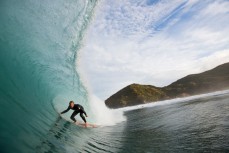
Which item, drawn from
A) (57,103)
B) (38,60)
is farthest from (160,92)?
(38,60)

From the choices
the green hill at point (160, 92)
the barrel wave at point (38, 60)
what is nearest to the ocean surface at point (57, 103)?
the barrel wave at point (38, 60)

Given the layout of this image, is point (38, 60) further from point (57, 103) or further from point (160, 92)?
point (160, 92)

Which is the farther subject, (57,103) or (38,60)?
(57,103)

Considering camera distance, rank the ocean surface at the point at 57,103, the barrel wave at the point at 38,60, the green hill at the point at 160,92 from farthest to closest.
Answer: the green hill at the point at 160,92, the barrel wave at the point at 38,60, the ocean surface at the point at 57,103

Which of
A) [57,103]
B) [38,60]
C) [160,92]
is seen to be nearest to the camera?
[38,60]

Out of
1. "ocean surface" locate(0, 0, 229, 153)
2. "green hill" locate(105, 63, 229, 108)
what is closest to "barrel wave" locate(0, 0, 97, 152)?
"ocean surface" locate(0, 0, 229, 153)

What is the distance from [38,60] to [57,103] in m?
3.30

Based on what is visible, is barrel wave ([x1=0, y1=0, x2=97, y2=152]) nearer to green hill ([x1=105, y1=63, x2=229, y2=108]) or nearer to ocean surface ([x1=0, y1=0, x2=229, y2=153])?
ocean surface ([x1=0, y1=0, x2=229, y2=153])

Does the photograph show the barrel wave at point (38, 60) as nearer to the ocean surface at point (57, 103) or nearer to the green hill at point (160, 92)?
the ocean surface at point (57, 103)

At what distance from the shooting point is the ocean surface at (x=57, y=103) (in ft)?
21.6

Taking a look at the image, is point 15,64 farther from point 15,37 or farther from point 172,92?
point 172,92

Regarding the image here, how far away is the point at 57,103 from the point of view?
15547 millimetres

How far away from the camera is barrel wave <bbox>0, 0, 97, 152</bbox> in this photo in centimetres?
823

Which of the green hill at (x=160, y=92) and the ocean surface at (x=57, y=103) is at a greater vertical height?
the green hill at (x=160, y=92)
